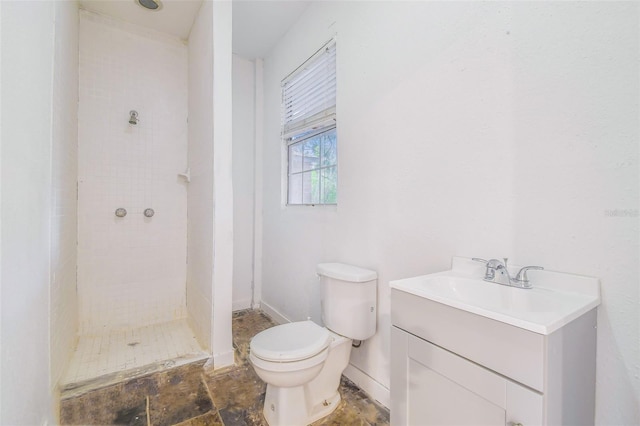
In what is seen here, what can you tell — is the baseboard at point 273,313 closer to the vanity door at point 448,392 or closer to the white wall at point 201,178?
the white wall at point 201,178

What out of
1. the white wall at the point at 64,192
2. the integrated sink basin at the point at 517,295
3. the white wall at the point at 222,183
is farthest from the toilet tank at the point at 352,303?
the white wall at the point at 64,192

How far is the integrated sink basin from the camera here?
70 centimetres

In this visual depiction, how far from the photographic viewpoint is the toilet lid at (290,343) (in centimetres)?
123

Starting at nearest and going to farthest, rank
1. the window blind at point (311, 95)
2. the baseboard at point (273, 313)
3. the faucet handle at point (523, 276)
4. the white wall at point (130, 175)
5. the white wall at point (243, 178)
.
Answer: the faucet handle at point (523, 276)
the window blind at point (311, 95)
the white wall at point (130, 175)
the baseboard at point (273, 313)
the white wall at point (243, 178)

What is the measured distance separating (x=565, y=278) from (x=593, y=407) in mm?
384

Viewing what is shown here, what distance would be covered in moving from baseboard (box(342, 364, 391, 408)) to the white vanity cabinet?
1.68 feet

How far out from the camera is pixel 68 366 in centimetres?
173

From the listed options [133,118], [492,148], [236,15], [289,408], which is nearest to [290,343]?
[289,408]

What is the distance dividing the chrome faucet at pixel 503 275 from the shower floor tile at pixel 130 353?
178 centimetres

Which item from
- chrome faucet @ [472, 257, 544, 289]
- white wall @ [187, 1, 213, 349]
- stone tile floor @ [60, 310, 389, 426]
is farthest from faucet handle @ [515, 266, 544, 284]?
white wall @ [187, 1, 213, 349]

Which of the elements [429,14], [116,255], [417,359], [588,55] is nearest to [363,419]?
[417,359]

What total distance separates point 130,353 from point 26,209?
1446 mm

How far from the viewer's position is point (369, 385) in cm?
158

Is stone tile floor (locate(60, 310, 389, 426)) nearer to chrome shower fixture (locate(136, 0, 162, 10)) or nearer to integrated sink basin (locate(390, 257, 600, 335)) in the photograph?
integrated sink basin (locate(390, 257, 600, 335))
